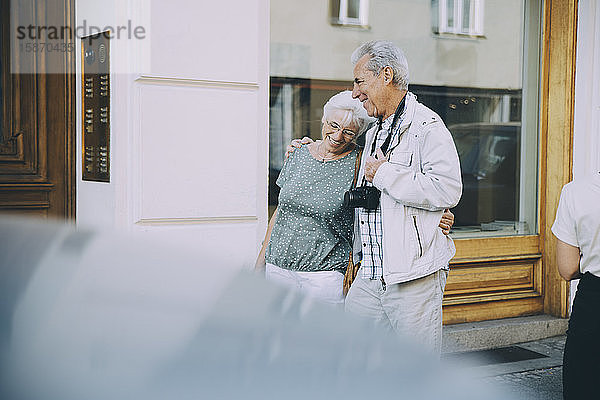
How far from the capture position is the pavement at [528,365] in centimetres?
504

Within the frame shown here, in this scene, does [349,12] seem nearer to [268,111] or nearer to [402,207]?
[268,111]

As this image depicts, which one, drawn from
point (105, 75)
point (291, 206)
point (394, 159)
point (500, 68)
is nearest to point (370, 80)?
point (394, 159)

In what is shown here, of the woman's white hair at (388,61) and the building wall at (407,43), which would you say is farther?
the building wall at (407,43)

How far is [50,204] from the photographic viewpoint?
15.7 ft

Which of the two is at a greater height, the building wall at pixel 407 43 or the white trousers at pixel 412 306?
the building wall at pixel 407 43

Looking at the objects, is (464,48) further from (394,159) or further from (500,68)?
(394,159)

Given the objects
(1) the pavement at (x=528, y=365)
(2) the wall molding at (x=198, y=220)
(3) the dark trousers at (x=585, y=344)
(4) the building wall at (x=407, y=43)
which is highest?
(4) the building wall at (x=407, y=43)

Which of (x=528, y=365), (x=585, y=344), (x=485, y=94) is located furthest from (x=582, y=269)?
(x=485, y=94)

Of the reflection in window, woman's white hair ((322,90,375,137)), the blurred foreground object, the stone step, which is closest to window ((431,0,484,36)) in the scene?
the reflection in window

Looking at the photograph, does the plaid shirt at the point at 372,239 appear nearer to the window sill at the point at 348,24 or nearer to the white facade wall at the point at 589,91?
the window sill at the point at 348,24

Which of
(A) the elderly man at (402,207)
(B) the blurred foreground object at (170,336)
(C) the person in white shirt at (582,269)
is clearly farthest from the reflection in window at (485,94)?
(B) the blurred foreground object at (170,336)

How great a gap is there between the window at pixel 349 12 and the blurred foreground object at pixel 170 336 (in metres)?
4.38

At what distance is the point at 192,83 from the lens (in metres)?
4.56

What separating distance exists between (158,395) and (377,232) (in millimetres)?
2493
